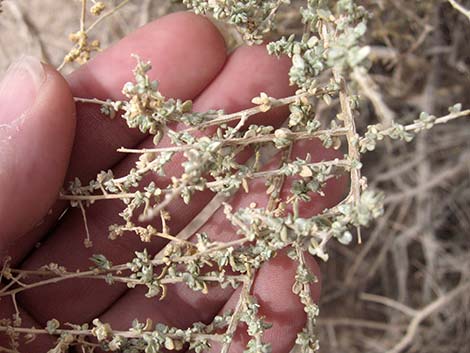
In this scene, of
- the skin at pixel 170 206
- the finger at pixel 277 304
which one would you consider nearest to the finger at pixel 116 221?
the skin at pixel 170 206

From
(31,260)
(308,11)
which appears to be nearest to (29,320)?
(31,260)

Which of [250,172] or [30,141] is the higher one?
[30,141]

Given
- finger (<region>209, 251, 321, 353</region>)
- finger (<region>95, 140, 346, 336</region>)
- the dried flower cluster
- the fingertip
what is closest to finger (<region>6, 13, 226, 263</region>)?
the fingertip

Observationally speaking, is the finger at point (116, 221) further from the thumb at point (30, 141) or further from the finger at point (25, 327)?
the thumb at point (30, 141)

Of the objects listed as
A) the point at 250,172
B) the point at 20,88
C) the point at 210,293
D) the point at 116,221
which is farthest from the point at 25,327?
the point at 250,172

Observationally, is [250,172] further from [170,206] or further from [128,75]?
[128,75]

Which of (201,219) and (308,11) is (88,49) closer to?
(308,11)
